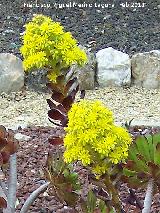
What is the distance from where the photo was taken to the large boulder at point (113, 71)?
19.3 feet

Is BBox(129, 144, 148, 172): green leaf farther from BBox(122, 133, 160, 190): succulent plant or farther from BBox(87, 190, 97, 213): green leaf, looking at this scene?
BBox(87, 190, 97, 213): green leaf

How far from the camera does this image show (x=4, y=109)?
5.23 m

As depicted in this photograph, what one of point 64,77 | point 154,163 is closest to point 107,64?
point 64,77

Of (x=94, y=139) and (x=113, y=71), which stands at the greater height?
(x=94, y=139)

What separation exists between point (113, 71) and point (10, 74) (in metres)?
0.93

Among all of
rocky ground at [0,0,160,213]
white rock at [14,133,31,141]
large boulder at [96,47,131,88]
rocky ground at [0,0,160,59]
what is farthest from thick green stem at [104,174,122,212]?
rocky ground at [0,0,160,59]

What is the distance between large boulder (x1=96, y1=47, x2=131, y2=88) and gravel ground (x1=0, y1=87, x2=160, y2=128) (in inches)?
3.5

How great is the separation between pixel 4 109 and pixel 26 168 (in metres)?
1.86

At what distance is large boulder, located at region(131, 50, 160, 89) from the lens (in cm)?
589

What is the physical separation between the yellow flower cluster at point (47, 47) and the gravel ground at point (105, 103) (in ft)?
8.85

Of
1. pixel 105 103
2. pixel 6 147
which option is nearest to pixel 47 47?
pixel 6 147

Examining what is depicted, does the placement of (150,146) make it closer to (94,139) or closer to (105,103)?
(94,139)

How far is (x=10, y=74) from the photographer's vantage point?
225 inches

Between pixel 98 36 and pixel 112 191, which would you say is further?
pixel 98 36
